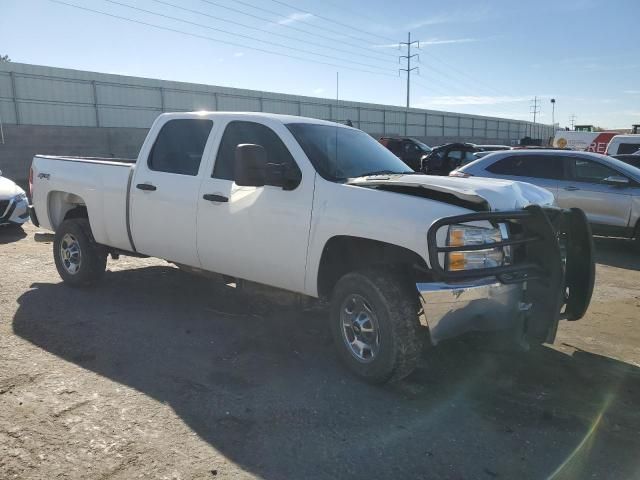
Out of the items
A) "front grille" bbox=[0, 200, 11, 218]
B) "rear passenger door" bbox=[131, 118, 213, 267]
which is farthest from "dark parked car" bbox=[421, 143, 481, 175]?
"rear passenger door" bbox=[131, 118, 213, 267]

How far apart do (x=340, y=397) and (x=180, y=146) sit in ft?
9.86

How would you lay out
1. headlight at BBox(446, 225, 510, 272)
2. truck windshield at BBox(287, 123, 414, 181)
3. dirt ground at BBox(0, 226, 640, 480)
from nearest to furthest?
dirt ground at BBox(0, 226, 640, 480) → headlight at BBox(446, 225, 510, 272) → truck windshield at BBox(287, 123, 414, 181)

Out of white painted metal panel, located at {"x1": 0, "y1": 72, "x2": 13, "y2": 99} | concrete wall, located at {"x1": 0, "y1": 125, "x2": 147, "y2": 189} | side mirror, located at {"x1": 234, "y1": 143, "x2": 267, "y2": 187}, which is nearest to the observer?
side mirror, located at {"x1": 234, "y1": 143, "x2": 267, "y2": 187}

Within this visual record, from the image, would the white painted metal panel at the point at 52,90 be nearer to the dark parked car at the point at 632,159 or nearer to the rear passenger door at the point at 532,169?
the rear passenger door at the point at 532,169

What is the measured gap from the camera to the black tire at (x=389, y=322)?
3.76m

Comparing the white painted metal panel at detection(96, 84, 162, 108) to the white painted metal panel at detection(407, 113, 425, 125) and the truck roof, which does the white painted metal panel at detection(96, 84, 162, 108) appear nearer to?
the truck roof

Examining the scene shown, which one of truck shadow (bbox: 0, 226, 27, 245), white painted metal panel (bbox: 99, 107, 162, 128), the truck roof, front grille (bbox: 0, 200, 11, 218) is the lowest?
truck shadow (bbox: 0, 226, 27, 245)

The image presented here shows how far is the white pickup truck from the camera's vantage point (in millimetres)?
3629

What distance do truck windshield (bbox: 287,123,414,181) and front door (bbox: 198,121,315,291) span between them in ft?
0.44

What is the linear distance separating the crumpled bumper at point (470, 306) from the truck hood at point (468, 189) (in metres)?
0.53

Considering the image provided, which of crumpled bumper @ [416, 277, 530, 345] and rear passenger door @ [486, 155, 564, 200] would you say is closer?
crumpled bumper @ [416, 277, 530, 345]

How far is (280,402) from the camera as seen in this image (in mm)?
3709

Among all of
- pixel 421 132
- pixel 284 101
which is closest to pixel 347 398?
pixel 284 101

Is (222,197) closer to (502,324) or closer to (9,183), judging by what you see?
(502,324)
